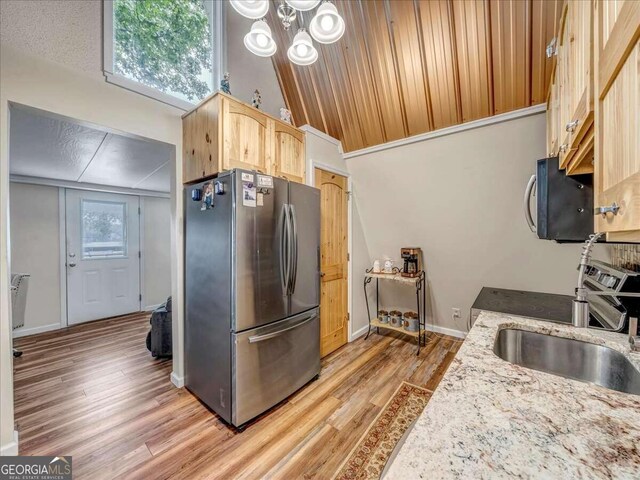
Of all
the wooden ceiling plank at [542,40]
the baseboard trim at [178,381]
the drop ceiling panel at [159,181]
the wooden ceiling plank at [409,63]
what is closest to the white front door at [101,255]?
the drop ceiling panel at [159,181]

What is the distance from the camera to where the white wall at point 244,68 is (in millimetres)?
2699

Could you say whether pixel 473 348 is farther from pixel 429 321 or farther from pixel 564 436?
pixel 429 321

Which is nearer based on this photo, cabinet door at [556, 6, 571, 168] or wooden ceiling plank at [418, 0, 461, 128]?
cabinet door at [556, 6, 571, 168]

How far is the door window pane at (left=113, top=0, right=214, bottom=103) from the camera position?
2074 mm

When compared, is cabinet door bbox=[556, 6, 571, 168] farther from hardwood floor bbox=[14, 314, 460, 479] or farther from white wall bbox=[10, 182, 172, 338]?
white wall bbox=[10, 182, 172, 338]

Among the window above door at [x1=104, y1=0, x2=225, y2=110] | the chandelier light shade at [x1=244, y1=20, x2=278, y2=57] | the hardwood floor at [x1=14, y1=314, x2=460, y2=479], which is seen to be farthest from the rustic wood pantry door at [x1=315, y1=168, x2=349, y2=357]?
the window above door at [x1=104, y1=0, x2=225, y2=110]

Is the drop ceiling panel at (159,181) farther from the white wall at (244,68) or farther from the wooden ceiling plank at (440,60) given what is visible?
the wooden ceiling plank at (440,60)

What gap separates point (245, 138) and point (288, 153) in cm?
53

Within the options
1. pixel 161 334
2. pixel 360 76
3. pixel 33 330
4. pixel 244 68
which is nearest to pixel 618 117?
pixel 360 76

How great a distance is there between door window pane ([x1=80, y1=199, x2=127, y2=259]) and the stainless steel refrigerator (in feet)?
10.9

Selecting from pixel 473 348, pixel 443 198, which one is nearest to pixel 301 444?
pixel 473 348

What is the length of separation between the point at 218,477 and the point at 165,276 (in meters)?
4.45

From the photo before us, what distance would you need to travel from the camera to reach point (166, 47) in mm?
2381

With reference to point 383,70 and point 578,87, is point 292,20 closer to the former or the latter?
point 383,70
